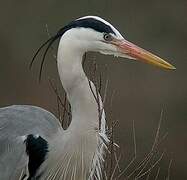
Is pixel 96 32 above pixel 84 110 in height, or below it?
above

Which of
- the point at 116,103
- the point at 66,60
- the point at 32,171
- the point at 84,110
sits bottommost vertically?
the point at 116,103

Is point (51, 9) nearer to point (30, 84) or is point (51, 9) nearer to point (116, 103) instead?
point (30, 84)

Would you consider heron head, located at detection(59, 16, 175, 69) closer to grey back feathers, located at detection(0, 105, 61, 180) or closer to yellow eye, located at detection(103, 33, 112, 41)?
yellow eye, located at detection(103, 33, 112, 41)

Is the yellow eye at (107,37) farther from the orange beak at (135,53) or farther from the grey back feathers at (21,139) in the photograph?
the grey back feathers at (21,139)

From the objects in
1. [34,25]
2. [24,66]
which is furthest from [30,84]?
[34,25]

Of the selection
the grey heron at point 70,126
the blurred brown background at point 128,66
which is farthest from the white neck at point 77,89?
the blurred brown background at point 128,66

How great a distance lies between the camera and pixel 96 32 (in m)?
1.97

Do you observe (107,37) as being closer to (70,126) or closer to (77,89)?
(77,89)

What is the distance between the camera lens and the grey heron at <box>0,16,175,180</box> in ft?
6.45

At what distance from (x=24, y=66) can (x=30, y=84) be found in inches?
4.5

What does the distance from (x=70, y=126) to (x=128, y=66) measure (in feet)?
5.30

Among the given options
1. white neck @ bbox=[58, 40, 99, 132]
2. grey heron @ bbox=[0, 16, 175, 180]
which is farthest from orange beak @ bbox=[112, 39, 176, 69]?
white neck @ bbox=[58, 40, 99, 132]

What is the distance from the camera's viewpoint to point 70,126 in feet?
6.80

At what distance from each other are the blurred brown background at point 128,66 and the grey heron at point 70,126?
4.28ft
